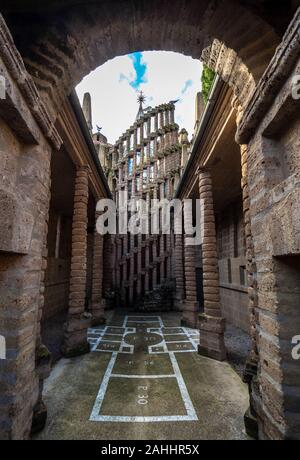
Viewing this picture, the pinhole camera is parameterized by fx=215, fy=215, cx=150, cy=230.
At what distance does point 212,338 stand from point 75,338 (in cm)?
389

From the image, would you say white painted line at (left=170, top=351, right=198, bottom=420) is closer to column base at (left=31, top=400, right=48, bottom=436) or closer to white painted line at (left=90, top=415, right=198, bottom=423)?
white painted line at (left=90, top=415, right=198, bottom=423)

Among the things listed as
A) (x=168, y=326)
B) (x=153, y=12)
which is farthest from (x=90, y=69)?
(x=168, y=326)

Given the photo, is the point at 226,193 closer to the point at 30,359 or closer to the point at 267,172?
the point at 267,172

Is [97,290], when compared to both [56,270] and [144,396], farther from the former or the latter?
[144,396]

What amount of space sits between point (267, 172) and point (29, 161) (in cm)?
286

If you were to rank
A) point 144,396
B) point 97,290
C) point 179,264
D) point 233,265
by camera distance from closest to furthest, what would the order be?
point 144,396
point 97,290
point 233,265
point 179,264

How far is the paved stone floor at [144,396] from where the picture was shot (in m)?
3.16

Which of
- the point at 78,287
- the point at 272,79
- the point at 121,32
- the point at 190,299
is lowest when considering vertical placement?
the point at 190,299

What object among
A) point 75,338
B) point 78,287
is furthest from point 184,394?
point 78,287

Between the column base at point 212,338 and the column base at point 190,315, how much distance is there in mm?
2956

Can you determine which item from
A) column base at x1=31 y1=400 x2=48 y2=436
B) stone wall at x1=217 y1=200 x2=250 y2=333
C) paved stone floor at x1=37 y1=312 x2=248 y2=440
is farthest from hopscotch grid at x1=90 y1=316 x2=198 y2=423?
stone wall at x1=217 y1=200 x2=250 y2=333

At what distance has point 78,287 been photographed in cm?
664

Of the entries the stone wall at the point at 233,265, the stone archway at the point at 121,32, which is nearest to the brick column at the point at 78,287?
the stone archway at the point at 121,32

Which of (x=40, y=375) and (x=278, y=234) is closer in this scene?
(x=278, y=234)
